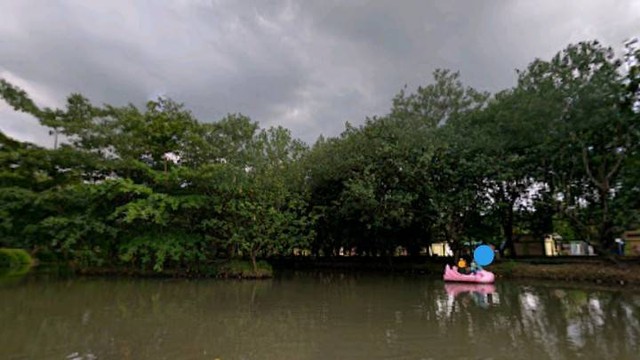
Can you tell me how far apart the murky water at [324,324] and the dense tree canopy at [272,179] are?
526 centimetres

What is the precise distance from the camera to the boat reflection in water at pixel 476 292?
1220 cm

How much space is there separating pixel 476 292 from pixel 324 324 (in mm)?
7687

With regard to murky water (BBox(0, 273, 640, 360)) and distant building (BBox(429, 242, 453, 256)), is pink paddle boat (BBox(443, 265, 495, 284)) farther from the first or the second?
distant building (BBox(429, 242, 453, 256))

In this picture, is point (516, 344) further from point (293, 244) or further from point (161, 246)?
point (161, 246)

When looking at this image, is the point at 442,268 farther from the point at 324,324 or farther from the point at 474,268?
the point at 324,324

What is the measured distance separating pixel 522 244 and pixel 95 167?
79.5 ft

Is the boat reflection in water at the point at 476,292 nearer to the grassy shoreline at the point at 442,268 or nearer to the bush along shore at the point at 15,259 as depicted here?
the grassy shoreline at the point at 442,268

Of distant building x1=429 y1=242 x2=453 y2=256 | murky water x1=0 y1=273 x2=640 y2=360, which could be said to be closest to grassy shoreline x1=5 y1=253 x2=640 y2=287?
murky water x1=0 y1=273 x2=640 y2=360

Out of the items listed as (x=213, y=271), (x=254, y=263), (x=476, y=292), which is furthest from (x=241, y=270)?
(x=476, y=292)

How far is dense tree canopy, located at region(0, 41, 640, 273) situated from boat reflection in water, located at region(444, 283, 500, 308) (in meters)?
4.49

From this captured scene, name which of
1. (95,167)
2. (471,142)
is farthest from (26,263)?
(471,142)

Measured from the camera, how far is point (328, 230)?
2988 centimetres

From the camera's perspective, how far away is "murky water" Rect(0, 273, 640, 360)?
6.70m

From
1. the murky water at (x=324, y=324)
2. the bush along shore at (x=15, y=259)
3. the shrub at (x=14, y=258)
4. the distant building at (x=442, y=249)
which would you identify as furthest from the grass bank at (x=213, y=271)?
the shrub at (x=14, y=258)
